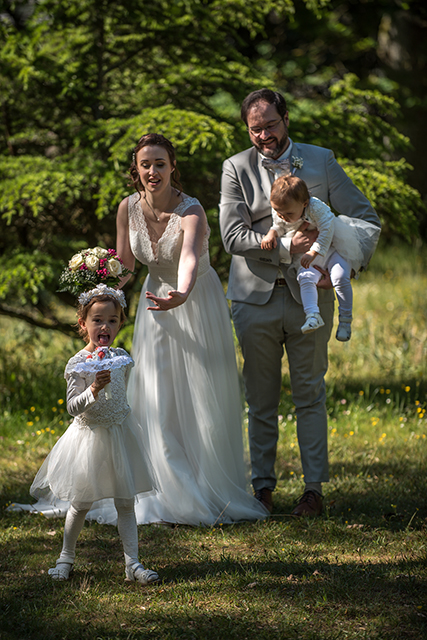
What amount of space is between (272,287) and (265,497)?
1.32 m

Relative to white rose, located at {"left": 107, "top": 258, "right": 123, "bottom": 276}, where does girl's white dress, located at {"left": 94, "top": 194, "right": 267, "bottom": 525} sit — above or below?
below

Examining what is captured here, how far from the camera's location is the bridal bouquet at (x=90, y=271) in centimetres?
315

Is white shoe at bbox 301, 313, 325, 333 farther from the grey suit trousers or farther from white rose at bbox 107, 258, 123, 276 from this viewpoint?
white rose at bbox 107, 258, 123, 276

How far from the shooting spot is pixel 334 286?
3.65 meters

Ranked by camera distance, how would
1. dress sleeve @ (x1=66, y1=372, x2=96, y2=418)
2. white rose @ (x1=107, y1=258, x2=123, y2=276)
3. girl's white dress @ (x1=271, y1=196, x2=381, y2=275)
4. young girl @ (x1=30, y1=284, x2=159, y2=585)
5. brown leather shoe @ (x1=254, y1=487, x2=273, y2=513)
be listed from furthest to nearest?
brown leather shoe @ (x1=254, y1=487, x2=273, y2=513)
girl's white dress @ (x1=271, y1=196, x2=381, y2=275)
white rose @ (x1=107, y1=258, x2=123, y2=276)
young girl @ (x1=30, y1=284, x2=159, y2=585)
dress sleeve @ (x1=66, y1=372, x2=96, y2=418)

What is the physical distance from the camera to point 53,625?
8.89ft

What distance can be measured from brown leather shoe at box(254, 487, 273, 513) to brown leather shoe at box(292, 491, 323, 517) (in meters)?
0.19

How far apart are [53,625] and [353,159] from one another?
4648 millimetres

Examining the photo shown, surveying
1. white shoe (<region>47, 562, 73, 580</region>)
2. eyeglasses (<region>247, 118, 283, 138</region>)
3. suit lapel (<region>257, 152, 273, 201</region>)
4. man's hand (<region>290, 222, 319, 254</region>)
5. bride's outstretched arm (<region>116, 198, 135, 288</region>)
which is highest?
eyeglasses (<region>247, 118, 283, 138</region>)

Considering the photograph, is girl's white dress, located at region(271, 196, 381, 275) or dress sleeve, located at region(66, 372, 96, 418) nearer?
dress sleeve, located at region(66, 372, 96, 418)

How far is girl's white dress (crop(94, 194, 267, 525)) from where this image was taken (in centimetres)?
387

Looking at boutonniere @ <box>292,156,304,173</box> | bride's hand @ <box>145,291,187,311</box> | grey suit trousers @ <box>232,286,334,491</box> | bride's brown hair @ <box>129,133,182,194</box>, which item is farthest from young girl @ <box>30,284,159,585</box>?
boutonniere @ <box>292,156,304,173</box>

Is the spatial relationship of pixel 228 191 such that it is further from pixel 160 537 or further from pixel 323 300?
pixel 160 537

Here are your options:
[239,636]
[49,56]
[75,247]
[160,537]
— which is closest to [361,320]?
[75,247]
